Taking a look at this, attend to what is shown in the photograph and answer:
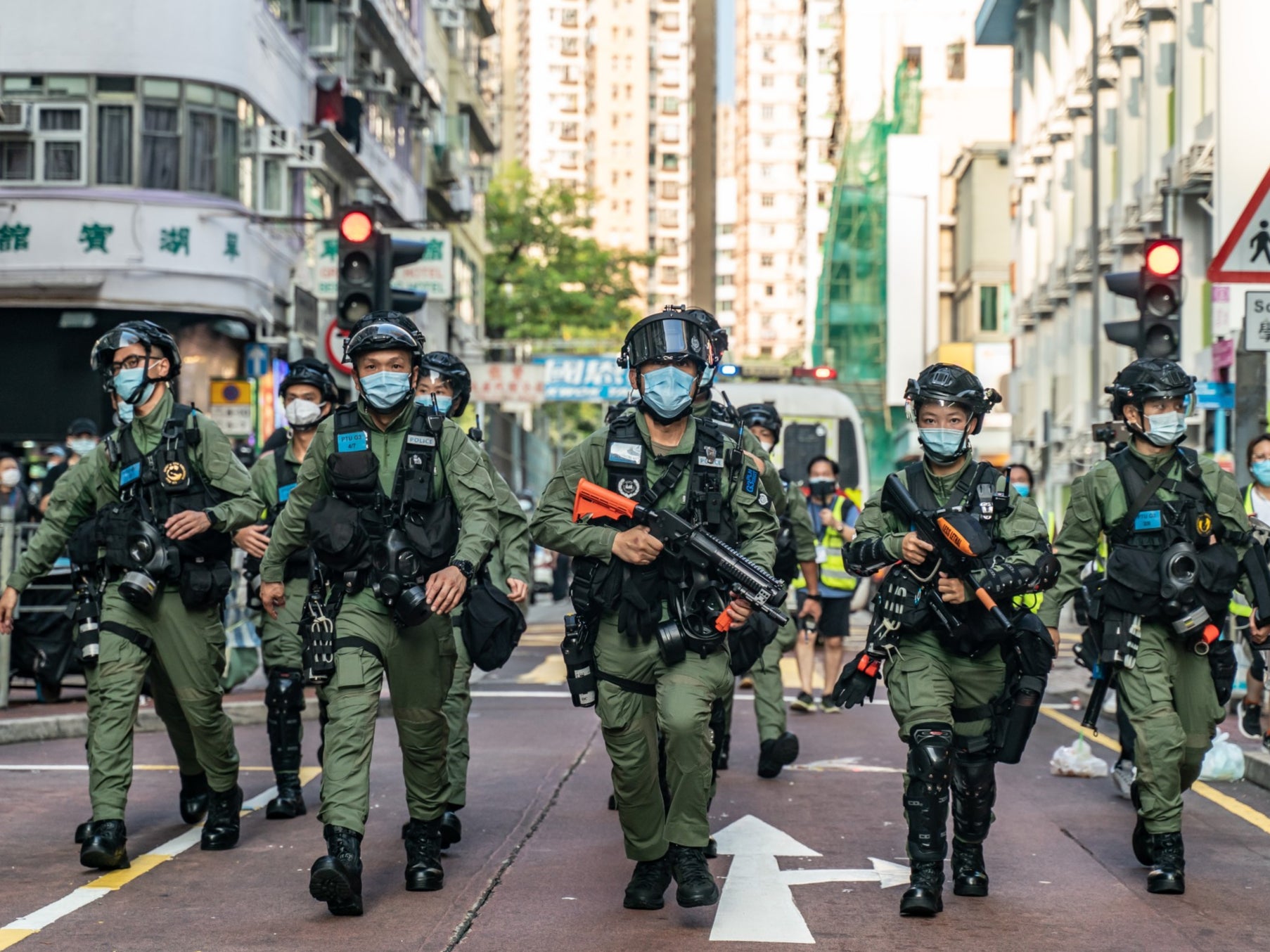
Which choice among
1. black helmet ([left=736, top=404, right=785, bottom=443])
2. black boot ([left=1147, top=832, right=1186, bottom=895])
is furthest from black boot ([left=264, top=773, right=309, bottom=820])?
black boot ([left=1147, top=832, right=1186, bottom=895])

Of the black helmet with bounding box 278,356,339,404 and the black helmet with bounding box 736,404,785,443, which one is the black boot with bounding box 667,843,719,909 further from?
the black helmet with bounding box 736,404,785,443

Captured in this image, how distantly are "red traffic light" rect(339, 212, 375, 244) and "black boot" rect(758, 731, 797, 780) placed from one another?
4976 millimetres

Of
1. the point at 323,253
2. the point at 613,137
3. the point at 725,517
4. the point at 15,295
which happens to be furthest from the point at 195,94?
the point at 613,137

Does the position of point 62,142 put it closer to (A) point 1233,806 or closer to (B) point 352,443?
(A) point 1233,806

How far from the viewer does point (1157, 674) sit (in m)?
7.53

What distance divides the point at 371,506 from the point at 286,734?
233cm

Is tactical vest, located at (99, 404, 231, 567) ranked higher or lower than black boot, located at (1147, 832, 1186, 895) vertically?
higher

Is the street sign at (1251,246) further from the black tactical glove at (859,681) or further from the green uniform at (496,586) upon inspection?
the green uniform at (496,586)

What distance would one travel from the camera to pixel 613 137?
162 meters

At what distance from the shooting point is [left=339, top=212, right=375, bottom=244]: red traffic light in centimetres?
1342

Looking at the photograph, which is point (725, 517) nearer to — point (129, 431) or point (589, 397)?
point (129, 431)

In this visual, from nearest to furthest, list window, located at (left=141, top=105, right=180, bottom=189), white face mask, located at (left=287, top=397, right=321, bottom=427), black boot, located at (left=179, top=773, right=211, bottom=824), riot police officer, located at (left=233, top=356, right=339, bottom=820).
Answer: black boot, located at (left=179, top=773, right=211, bottom=824), riot police officer, located at (left=233, top=356, right=339, bottom=820), white face mask, located at (left=287, top=397, right=321, bottom=427), window, located at (left=141, top=105, right=180, bottom=189)

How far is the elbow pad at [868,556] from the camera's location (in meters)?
7.12

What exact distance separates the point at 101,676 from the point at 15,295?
776 inches
